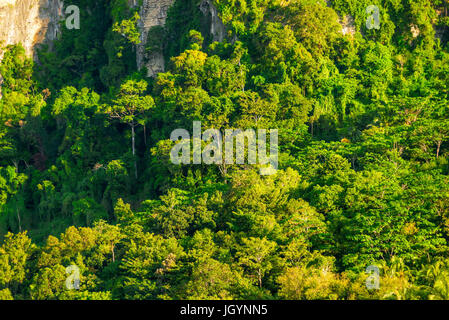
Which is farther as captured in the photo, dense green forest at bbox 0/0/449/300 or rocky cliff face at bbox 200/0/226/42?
rocky cliff face at bbox 200/0/226/42

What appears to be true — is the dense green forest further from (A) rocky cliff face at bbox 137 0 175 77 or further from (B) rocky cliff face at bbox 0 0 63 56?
(B) rocky cliff face at bbox 0 0 63 56

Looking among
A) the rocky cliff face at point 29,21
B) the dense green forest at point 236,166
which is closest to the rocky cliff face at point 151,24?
the dense green forest at point 236,166

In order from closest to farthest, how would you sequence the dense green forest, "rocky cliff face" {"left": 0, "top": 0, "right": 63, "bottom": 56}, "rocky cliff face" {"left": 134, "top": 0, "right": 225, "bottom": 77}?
the dense green forest < "rocky cliff face" {"left": 134, "top": 0, "right": 225, "bottom": 77} < "rocky cliff face" {"left": 0, "top": 0, "right": 63, "bottom": 56}

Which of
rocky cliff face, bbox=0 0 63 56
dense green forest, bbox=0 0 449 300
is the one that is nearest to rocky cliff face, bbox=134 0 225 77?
dense green forest, bbox=0 0 449 300

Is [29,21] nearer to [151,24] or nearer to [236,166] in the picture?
[151,24]

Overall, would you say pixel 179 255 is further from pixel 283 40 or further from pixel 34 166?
pixel 34 166

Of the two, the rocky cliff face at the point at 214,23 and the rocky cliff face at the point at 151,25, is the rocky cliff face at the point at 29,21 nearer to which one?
the rocky cliff face at the point at 151,25
